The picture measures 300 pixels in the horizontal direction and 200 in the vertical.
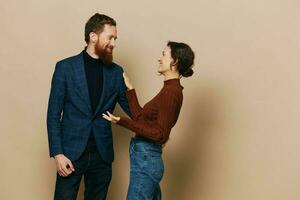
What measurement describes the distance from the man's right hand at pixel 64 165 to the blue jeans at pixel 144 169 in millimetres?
324

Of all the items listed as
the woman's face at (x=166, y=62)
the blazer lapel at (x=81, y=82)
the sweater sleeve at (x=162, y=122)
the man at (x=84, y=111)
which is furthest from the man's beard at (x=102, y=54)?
the sweater sleeve at (x=162, y=122)

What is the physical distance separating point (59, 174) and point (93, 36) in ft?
2.37

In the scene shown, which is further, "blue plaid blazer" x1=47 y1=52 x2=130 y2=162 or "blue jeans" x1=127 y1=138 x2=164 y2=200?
"blue plaid blazer" x1=47 y1=52 x2=130 y2=162

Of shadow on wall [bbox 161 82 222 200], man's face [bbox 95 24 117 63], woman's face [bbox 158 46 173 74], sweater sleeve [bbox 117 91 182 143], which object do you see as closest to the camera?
sweater sleeve [bbox 117 91 182 143]

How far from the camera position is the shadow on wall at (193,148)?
10.2 feet

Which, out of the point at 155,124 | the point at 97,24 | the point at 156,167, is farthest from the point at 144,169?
the point at 97,24

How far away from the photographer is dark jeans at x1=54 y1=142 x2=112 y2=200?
2.48m

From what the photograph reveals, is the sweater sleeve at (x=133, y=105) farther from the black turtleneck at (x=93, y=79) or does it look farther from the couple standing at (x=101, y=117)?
the black turtleneck at (x=93, y=79)

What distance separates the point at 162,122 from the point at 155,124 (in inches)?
2.7

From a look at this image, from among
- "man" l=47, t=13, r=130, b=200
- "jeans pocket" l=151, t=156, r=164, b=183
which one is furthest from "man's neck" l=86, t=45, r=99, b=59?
"jeans pocket" l=151, t=156, r=164, b=183

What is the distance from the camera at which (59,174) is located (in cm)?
246

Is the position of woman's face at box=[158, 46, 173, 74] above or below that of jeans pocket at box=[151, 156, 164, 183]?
above

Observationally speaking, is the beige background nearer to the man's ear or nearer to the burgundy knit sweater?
the man's ear

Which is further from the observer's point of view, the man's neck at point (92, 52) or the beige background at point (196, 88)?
the beige background at point (196, 88)
